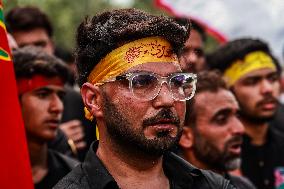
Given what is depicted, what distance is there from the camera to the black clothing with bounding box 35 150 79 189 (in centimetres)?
470

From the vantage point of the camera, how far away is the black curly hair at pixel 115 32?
10.1ft

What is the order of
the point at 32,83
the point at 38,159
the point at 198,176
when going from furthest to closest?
the point at 32,83 < the point at 38,159 < the point at 198,176

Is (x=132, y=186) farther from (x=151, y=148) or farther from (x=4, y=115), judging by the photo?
(x=4, y=115)

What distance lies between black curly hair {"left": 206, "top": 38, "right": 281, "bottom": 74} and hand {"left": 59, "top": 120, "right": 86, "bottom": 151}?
1682mm

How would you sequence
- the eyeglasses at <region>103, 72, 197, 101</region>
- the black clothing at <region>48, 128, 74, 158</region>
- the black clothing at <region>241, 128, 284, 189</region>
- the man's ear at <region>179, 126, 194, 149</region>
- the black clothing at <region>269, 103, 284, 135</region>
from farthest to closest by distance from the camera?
the black clothing at <region>269, 103, 284, 135</region> < the black clothing at <region>241, 128, 284, 189</region> < the black clothing at <region>48, 128, 74, 158</region> < the man's ear at <region>179, 126, 194, 149</region> < the eyeglasses at <region>103, 72, 197, 101</region>

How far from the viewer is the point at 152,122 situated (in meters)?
3.03

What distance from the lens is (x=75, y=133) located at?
5570 millimetres

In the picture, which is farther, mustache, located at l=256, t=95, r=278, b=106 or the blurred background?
the blurred background

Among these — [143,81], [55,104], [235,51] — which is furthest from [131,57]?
[235,51]

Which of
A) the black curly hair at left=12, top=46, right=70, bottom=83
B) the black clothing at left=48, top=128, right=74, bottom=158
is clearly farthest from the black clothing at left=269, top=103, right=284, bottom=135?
the black curly hair at left=12, top=46, right=70, bottom=83

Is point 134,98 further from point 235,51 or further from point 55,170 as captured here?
point 235,51

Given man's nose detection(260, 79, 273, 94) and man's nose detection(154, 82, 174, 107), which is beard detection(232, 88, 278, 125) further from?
man's nose detection(154, 82, 174, 107)

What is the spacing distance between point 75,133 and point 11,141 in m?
2.58

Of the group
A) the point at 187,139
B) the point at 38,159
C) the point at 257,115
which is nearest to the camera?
the point at 38,159
